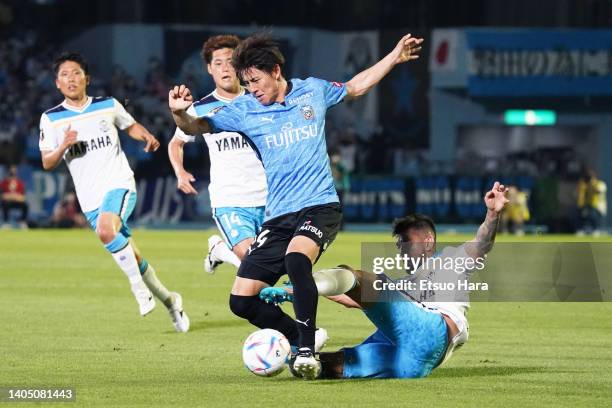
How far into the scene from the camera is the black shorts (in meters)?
8.79

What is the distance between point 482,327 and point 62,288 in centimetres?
605

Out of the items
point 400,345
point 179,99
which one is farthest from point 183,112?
point 400,345

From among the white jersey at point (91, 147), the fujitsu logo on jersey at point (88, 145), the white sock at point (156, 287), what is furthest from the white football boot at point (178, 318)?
the fujitsu logo on jersey at point (88, 145)

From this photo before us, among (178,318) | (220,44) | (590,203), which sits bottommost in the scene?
(590,203)

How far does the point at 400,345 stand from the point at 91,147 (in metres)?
5.32

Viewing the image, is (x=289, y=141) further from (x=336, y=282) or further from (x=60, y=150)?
(x=60, y=150)

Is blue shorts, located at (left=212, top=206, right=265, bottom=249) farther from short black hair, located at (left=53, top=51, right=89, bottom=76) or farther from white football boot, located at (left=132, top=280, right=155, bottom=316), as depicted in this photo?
short black hair, located at (left=53, top=51, right=89, bottom=76)

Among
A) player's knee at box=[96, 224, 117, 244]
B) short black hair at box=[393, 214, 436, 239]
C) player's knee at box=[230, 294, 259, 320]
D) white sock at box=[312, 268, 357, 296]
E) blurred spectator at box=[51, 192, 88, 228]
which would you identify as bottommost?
blurred spectator at box=[51, 192, 88, 228]

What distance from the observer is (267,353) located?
8422 mm

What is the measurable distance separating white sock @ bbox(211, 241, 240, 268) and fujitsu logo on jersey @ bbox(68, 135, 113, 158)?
1.45 meters

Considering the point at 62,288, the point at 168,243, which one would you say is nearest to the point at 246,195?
the point at 62,288

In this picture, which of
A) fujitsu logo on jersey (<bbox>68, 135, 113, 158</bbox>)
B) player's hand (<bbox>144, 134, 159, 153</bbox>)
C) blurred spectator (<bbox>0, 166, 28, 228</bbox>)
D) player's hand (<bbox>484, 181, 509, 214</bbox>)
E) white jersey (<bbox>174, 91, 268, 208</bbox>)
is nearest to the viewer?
player's hand (<bbox>484, 181, 509, 214</bbox>)

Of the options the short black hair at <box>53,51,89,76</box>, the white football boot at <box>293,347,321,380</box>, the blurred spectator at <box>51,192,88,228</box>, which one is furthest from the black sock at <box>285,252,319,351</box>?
the blurred spectator at <box>51,192,88,228</box>

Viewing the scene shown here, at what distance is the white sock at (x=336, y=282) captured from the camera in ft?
27.0
